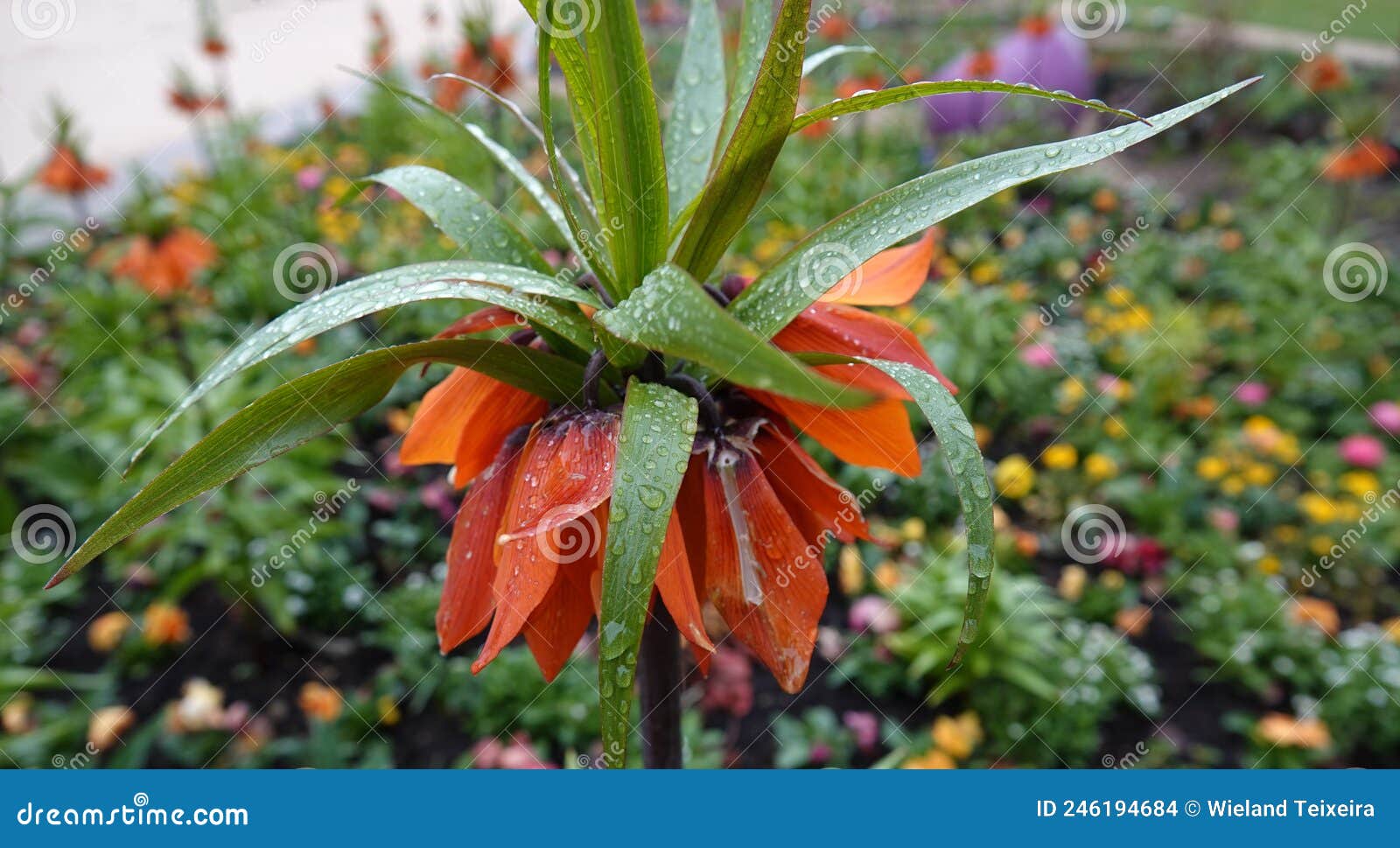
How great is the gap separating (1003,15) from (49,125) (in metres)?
4.89

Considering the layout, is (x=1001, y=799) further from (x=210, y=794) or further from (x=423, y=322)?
(x=423, y=322)

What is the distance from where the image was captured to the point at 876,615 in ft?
5.73

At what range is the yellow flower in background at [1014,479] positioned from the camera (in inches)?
83.2

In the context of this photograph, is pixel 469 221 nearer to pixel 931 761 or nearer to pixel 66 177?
pixel 931 761

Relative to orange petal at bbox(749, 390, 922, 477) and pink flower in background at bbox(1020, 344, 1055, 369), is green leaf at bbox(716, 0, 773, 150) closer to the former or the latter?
orange petal at bbox(749, 390, 922, 477)

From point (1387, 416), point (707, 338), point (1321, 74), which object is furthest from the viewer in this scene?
point (1321, 74)

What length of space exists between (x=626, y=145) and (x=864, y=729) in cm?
136

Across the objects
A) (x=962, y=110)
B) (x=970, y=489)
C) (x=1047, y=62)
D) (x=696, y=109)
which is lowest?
(x=970, y=489)

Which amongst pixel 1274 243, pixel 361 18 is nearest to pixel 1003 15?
pixel 1274 243

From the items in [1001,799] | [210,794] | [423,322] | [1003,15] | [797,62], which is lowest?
[1001,799]

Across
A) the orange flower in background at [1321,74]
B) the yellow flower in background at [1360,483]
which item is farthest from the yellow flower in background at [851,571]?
the orange flower in background at [1321,74]

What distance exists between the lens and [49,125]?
379cm

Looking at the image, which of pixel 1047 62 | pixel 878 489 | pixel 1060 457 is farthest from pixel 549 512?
pixel 1047 62

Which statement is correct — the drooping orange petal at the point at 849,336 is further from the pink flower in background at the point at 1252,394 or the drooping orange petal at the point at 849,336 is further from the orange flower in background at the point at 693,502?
the pink flower in background at the point at 1252,394
